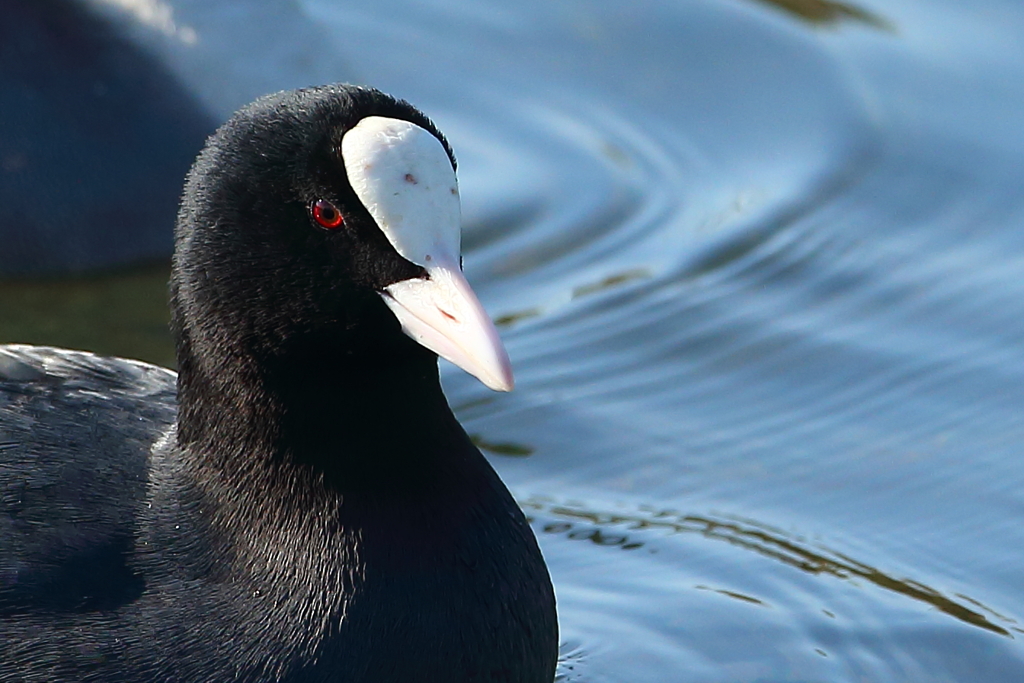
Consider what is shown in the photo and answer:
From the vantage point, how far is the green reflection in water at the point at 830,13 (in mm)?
6918

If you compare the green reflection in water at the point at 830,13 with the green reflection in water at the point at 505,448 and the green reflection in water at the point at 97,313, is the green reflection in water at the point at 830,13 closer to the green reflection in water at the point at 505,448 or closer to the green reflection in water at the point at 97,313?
the green reflection in water at the point at 97,313

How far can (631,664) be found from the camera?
14.0 feet

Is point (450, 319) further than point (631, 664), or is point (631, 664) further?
point (631, 664)

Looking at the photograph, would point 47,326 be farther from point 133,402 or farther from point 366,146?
point 366,146

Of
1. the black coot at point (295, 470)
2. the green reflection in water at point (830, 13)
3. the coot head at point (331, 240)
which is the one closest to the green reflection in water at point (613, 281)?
the green reflection in water at point (830, 13)

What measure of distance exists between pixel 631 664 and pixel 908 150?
99.7 inches

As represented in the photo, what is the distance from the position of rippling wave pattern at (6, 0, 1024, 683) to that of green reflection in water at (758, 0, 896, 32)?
0.05ft

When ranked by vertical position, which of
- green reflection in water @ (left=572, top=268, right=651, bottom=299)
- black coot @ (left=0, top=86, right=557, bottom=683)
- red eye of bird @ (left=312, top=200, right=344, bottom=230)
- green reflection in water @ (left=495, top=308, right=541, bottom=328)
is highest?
green reflection in water @ (left=572, top=268, right=651, bottom=299)

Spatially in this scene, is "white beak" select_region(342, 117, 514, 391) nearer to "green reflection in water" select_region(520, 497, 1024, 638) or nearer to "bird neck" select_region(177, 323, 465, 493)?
"bird neck" select_region(177, 323, 465, 493)

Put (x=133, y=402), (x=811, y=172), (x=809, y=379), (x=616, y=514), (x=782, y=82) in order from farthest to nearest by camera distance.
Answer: (x=782, y=82), (x=811, y=172), (x=809, y=379), (x=616, y=514), (x=133, y=402)

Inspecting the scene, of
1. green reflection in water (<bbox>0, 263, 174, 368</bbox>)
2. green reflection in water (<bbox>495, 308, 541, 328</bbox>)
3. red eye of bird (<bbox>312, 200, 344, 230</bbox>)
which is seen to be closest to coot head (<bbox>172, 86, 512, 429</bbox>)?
red eye of bird (<bbox>312, 200, 344, 230</bbox>)

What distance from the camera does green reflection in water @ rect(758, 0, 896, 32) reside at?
692 centimetres

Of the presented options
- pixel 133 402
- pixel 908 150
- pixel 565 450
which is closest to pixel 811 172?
pixel 908 150

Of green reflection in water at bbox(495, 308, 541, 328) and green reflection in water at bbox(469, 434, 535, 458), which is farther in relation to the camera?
green reflection in water at bbox(495, 308, 541, 328)
